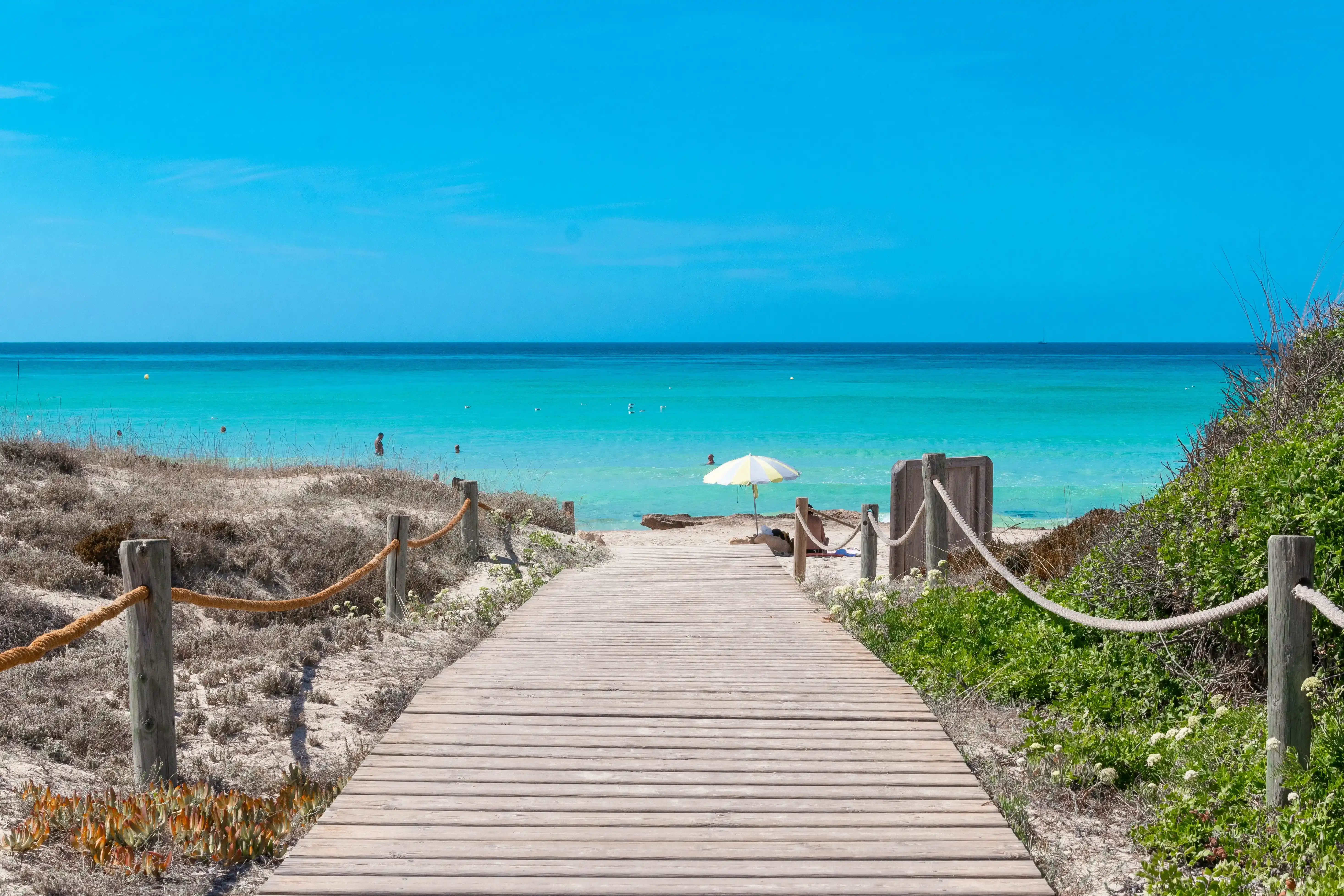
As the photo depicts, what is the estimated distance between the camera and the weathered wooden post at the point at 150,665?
4730mm

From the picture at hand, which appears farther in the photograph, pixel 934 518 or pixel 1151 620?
pixel 934 518

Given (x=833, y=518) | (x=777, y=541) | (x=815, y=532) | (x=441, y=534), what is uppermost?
(x=441, y=534)

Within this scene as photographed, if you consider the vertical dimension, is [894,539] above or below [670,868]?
above

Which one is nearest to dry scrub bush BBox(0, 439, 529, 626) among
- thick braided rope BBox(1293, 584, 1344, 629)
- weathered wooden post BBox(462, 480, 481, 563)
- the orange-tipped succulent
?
weathered wooden post BBox(462, 480, 481, 563)

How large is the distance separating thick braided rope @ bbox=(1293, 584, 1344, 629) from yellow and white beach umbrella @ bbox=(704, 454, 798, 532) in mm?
12956

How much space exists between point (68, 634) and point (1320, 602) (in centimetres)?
512

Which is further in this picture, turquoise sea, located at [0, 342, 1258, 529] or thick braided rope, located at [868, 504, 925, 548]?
turquoise sea, located at [0, 342, 1258, 529]

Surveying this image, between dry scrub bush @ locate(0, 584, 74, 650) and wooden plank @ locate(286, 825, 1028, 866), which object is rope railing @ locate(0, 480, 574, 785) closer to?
wooden plank @ locate(286, 825, 1028, 866)

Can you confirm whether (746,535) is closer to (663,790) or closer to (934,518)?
(934,518)

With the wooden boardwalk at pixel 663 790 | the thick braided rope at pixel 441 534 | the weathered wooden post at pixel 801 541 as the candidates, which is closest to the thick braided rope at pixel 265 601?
the wooden boardwalk at pixel 663 790

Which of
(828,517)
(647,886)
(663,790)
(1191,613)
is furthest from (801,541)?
(647,886)

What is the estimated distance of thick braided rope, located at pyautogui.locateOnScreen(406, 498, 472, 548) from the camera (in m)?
9.36

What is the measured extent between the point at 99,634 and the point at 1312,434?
868 cm

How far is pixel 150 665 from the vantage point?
4773 mm
